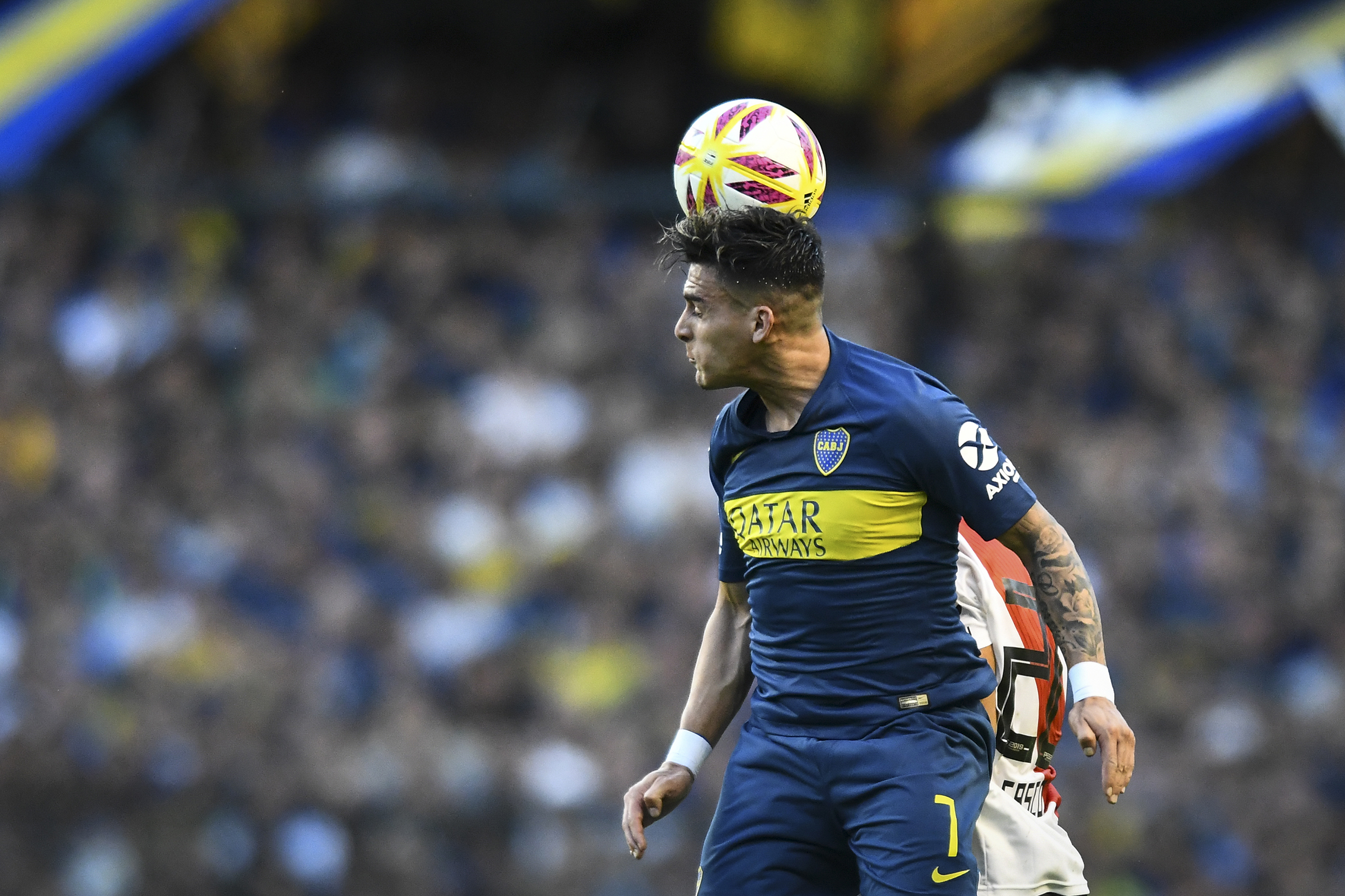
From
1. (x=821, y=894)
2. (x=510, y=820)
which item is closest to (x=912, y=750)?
(x=821, y=894)

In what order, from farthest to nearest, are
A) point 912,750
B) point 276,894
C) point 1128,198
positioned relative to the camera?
point 1128,198 < point 276,894 < point 912,750

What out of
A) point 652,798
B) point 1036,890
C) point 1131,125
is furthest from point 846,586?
point 1131,125

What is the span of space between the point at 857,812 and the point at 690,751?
661 mm

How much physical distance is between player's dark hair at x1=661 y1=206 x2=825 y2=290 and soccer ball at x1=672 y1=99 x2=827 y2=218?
6 centimetres

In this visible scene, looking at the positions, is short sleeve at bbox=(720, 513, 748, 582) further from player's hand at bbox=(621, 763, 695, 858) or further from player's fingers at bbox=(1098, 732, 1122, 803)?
player's fingers at bbox=(1098, 732, 1122, 803)

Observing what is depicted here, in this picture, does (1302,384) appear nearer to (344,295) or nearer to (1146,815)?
(1146,815)

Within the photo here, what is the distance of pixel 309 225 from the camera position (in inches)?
339

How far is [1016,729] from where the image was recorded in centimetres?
412

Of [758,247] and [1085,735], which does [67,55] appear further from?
[1085,735]

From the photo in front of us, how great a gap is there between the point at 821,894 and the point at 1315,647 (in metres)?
5.92

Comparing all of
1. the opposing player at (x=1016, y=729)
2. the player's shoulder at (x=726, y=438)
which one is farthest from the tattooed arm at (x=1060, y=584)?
the player's shoulder at (x=726, y=438)

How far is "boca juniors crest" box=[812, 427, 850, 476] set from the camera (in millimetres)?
3801

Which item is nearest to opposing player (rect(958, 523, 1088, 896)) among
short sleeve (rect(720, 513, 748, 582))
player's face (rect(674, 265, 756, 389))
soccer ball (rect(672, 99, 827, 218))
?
short sleeve (rect(720, 513, 748, 582))

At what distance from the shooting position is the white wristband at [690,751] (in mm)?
4270
